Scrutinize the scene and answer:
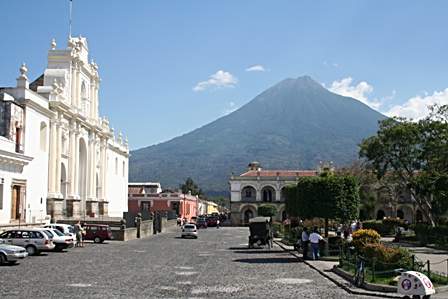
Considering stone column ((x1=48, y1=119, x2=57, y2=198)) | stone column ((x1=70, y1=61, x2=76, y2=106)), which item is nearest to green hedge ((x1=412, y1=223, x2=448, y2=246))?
stone column ((x1=48, y1=119, x2=57, y2=198))

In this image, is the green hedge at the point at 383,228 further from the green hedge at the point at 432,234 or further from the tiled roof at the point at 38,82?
the tiled roof at the point at 38,82

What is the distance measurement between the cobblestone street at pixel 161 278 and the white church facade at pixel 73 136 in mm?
17620

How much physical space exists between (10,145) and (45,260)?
1360cm

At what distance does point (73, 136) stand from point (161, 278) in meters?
33.5

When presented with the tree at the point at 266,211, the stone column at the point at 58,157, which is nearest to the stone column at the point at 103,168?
the stone column at the point at 58,157

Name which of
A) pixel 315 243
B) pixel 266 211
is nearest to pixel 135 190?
pixel 266 211

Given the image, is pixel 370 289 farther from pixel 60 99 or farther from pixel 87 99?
pixel 87 99

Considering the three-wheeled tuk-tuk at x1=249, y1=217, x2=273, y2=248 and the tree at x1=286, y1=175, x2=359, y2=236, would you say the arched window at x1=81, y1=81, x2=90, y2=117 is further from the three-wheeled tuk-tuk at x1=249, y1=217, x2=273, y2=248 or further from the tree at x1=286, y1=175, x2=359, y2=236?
the tree at x1=286, y1=175, x2=359, y2=236

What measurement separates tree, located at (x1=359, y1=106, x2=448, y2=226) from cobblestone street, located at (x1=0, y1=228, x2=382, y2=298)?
69.0 ft

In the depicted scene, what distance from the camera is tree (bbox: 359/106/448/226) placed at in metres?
42.1

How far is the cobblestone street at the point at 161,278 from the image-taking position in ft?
47.4

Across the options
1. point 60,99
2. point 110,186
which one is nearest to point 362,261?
point 60,99

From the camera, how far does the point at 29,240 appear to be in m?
26.0

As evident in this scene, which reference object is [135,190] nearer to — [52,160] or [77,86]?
[77,86]
